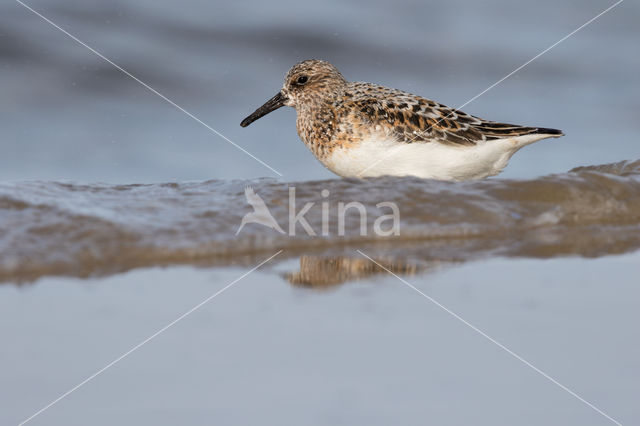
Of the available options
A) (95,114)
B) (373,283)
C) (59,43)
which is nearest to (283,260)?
(373,283)

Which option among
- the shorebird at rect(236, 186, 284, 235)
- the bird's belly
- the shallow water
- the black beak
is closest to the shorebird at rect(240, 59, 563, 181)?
the bird's belly

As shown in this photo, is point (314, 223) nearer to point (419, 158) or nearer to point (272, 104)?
point (419, 158)

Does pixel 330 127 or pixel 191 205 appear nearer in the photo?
pixel 191 205

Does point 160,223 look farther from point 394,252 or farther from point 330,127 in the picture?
point 330,127

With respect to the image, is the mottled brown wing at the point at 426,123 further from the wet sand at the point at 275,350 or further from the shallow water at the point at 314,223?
the wet sand at the point at 275,350

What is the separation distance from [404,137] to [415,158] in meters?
0.16

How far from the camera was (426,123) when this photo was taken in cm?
577

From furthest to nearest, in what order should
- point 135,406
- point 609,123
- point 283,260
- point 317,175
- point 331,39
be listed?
point 331,39 < point 609,123 < point 317,175 < point 283,260 < point 135,406

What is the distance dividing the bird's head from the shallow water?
41.4 inches

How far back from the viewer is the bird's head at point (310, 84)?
6320 mm

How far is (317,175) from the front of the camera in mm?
7586

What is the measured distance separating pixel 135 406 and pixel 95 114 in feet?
19.8

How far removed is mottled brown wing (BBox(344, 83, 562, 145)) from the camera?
5.70m

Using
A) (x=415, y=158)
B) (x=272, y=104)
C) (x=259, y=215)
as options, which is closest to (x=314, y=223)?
(x=259, y=215)
